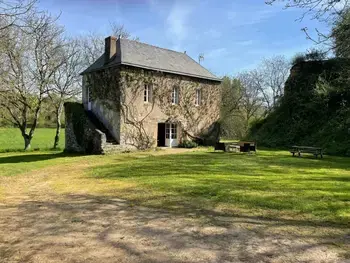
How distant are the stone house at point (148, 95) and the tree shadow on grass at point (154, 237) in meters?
12.9

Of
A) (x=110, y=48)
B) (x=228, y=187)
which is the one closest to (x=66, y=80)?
(x=110, y=48)

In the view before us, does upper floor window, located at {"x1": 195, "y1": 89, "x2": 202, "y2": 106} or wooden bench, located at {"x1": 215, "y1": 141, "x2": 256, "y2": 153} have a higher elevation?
upper floor window, located at {"x1": 195, "y1": 89, "x2": 202, "y2": 106}

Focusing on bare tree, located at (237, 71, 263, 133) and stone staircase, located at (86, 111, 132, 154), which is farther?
bare tree, located at (237, 71, 263, 133)

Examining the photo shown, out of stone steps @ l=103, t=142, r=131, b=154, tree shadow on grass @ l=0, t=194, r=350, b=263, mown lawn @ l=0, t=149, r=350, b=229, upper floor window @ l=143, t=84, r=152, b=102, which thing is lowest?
tree shadow on grass @ l=0, t=194, r=350, b=263

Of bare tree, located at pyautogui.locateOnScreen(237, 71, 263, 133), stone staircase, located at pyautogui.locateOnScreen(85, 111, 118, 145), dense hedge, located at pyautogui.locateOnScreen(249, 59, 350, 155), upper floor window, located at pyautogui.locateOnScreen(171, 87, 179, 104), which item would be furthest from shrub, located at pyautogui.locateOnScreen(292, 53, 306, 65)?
stone staircase, located at pyautogui.locateOnScreen(85, 111, 118, 145)

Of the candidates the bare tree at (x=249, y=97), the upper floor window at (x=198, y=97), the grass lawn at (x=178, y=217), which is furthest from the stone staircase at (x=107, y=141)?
the bare tree at (x=249, y=97)

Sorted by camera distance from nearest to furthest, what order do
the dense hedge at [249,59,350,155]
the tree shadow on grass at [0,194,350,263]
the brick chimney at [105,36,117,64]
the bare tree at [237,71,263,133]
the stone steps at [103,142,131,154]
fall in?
the tree shadow on grass at [0,194,350,263]
the stone steps at [103,142,131,154]
the brick chimney at [105,36,117,64]
the dense hedge at [249,59,350,155]
the bare tree at [237,71,263,133]

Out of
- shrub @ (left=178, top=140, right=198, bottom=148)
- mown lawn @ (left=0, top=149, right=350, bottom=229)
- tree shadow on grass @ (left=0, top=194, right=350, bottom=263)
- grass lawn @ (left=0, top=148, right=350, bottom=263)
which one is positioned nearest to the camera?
tree shadow on grass @ (left=0, top=194, right=350, bottom=263)

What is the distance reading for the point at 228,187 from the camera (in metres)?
7.80

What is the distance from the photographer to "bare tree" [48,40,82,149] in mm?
23406

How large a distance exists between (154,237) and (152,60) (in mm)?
17205

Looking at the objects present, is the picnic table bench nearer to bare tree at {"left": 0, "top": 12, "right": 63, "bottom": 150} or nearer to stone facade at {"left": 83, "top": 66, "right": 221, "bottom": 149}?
stone facade at {"left": 83, "top": 66, "right": 221, "bottom": 149}

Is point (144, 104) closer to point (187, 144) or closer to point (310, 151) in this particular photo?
point (187, 144)

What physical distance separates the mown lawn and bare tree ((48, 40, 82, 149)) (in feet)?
40.1
